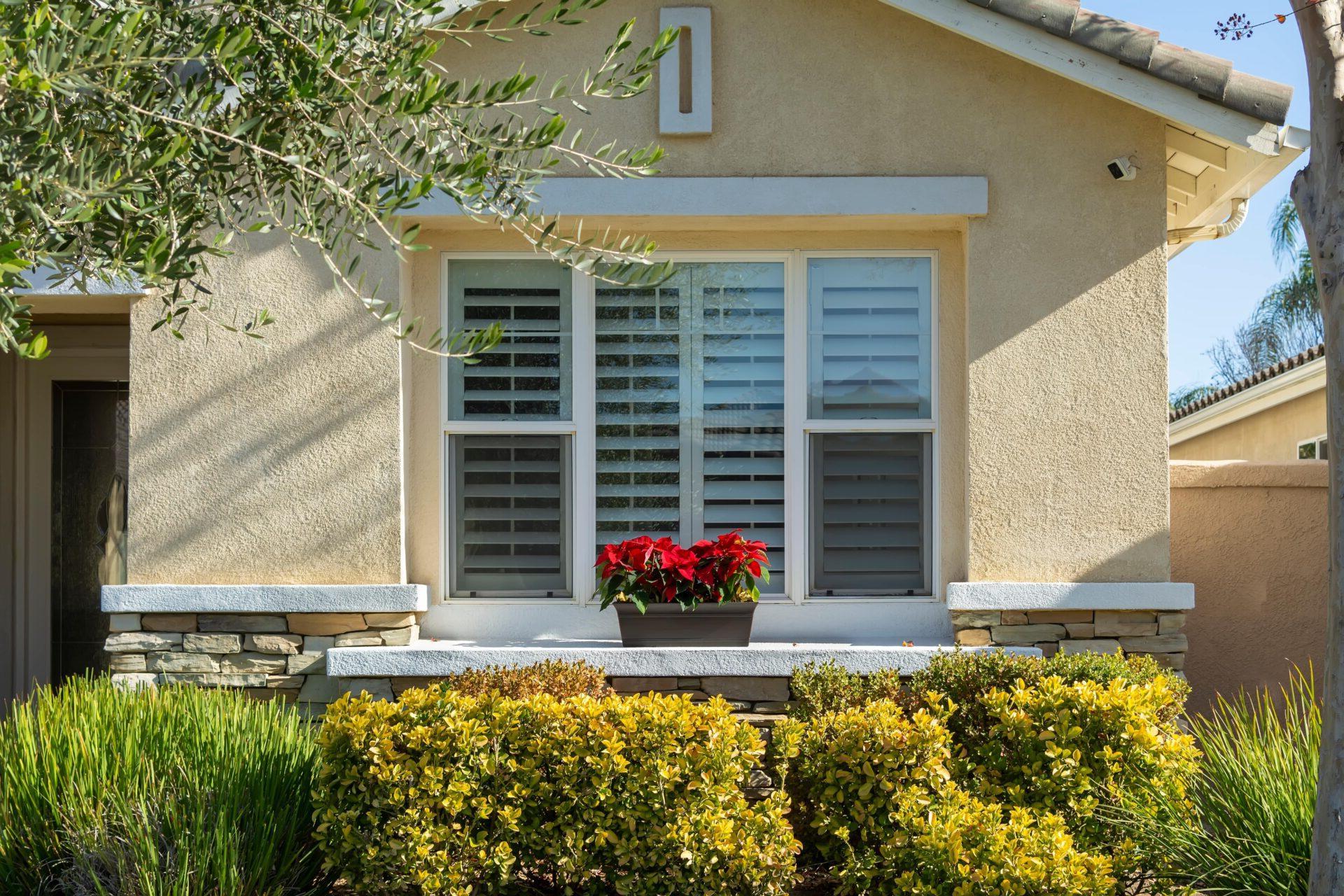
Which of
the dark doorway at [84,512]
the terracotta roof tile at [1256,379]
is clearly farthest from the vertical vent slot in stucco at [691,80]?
the terracotta roof tile at [1256,379]

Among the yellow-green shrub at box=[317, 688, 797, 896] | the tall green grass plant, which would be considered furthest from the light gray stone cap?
the tall green grass plant

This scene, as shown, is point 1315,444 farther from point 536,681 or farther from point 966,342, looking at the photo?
point 536,681

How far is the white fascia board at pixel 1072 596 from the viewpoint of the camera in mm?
6602

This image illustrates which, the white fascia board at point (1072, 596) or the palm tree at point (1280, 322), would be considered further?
the palm tree at point (1280, 322)

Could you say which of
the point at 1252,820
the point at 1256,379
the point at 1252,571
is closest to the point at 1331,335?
the point at 1252,820

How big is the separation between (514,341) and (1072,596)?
11.0 ft

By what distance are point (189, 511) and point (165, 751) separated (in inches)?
72.2

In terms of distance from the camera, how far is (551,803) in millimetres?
5070

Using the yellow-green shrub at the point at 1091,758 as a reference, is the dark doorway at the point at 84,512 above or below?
above

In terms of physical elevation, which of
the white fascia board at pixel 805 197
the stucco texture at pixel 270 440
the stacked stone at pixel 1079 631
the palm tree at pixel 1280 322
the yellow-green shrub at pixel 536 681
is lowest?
the yellow-green shrub at pixel 536 681

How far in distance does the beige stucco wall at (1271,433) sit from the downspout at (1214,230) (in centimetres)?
834

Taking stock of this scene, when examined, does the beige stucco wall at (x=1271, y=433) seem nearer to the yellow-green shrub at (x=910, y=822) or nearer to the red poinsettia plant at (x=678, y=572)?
the red poinsettia plant at (x=678, y=572)

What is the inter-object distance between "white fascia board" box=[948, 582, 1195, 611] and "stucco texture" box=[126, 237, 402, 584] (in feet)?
10.1

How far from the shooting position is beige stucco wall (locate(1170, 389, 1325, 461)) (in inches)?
632
